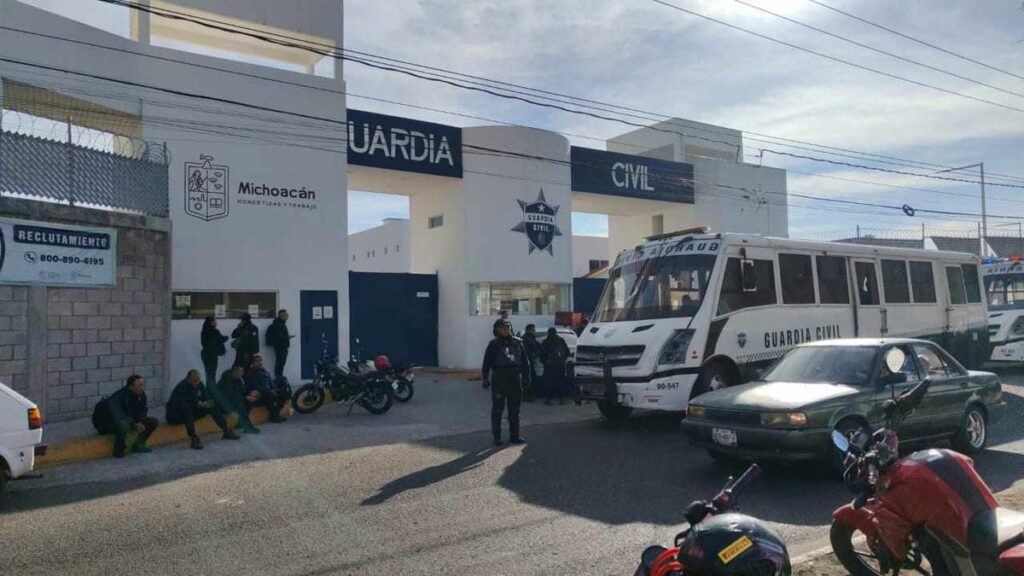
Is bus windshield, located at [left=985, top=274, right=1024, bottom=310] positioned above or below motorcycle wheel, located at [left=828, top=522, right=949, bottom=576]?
above

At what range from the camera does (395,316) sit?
64.3ft

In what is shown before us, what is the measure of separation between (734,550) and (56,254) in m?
10.7

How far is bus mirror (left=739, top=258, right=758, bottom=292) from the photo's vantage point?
11.3 meters

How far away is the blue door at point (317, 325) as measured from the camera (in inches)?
632

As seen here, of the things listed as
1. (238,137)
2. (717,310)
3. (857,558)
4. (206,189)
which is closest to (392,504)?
(857,558)

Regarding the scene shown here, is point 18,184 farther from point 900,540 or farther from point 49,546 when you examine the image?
point 900,540

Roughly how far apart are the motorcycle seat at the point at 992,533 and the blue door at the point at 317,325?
1405 cm

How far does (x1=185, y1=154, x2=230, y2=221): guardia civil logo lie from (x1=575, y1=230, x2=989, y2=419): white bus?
823cm

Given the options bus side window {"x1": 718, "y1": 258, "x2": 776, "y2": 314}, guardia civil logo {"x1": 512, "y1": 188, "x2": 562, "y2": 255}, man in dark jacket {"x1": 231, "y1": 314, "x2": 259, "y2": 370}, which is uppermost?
guardia civil logo {"x1": 512, "y1": 188, "x2": 562, "y2": 255}

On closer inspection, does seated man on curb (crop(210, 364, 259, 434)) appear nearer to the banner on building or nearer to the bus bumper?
the banner on building

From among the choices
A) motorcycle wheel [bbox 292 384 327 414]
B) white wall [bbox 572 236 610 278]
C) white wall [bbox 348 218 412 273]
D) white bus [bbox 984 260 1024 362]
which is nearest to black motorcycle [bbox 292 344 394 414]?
motorcycle wheel [bbox 292 384 327 414]

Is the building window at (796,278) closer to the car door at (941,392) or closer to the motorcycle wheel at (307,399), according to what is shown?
the car door at (941,392)

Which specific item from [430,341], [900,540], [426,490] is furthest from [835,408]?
[430,341]

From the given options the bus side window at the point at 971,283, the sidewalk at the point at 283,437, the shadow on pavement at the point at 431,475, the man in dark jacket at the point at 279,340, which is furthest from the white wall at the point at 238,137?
the bus side window at the point at 971,283
